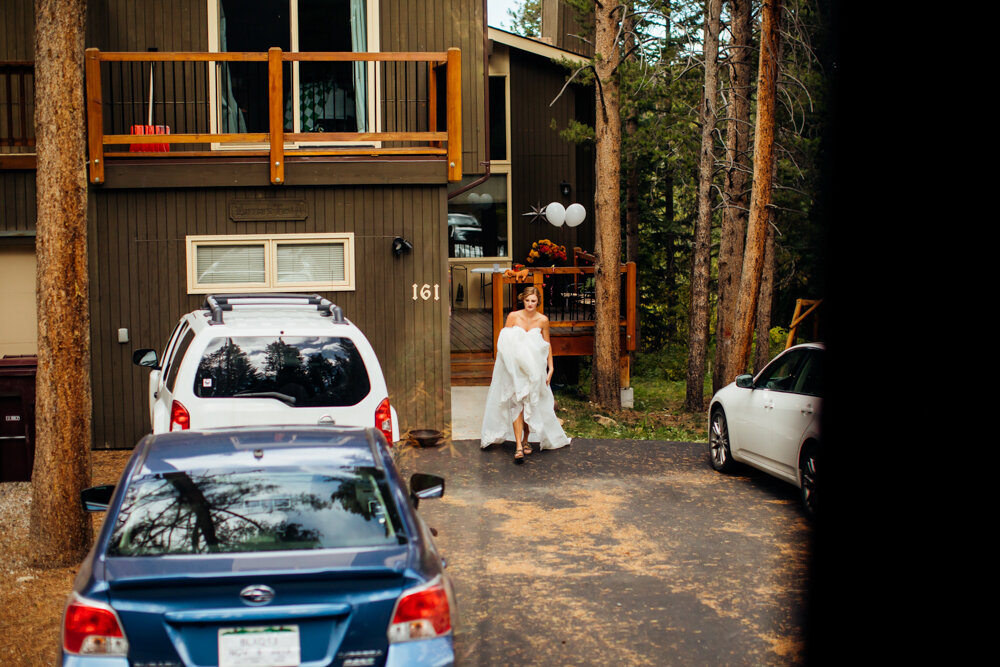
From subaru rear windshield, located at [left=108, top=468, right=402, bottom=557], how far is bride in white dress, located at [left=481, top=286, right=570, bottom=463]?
6581 mm

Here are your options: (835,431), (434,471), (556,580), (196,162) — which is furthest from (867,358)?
(196,162)

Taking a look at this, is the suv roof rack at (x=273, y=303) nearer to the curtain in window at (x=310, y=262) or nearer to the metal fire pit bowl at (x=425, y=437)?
the curtain in window at (x=310, y=262)

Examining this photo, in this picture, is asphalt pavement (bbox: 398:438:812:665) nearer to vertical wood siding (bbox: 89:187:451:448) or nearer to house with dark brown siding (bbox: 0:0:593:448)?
vertical wood siding (bbox: 89:187:451:448)

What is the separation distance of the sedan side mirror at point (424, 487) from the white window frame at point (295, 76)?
838 centimetres

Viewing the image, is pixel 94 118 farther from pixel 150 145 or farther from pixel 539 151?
pixel 539 151

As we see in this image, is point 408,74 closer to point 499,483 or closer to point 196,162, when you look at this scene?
point 196,162

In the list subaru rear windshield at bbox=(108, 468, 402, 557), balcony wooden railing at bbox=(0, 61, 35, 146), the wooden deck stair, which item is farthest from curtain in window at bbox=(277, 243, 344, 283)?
subaru rear windshield at bbox=(108, 468, 402, 557)

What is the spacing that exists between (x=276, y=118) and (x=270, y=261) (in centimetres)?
173

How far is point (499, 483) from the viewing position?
396 inches

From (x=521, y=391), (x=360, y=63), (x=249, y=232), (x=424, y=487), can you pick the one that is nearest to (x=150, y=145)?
(x=249, y=232)

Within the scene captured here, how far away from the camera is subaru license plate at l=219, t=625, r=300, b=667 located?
3680 mm

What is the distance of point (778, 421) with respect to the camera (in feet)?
30.4

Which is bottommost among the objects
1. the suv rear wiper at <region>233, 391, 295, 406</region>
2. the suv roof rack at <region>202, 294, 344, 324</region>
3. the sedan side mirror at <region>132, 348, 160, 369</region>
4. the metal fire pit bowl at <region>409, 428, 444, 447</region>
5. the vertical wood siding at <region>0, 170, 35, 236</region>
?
the metal fire pit bowl at <region>409, 428, 444, 447</region>

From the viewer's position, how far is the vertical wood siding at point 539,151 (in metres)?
20.3
